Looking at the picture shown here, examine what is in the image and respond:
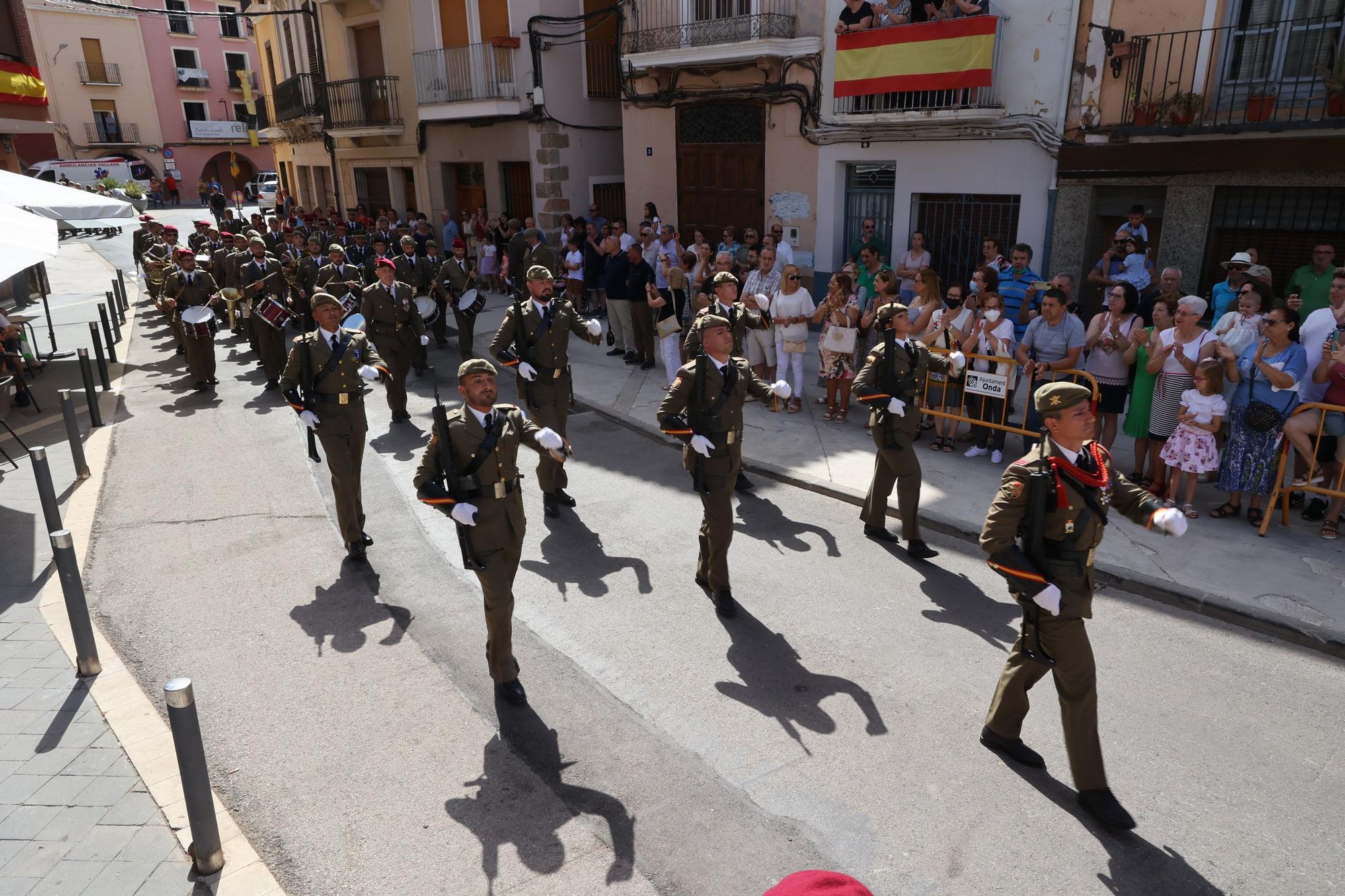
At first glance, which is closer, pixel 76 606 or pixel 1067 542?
pixel 1067 542

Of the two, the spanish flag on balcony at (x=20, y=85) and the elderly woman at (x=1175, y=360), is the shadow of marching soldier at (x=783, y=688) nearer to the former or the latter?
the elderly woman at (x=1175, y=360)

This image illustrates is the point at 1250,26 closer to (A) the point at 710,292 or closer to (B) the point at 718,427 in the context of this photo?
(A) the point at 710,292

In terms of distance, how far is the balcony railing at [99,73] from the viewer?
46656mm

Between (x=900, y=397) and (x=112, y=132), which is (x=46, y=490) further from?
(x=112, y=132)

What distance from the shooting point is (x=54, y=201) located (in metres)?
12.9

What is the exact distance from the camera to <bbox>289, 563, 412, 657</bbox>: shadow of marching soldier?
6262mm

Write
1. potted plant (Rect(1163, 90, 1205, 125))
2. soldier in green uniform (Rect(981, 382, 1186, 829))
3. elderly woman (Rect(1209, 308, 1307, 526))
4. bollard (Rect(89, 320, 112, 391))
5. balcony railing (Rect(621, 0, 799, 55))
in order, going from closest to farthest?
soldier in green uniform (Rect(981, 382, 1186, 829)), elderly woman (Rect(1209, 308, 1307, 526)), potted plant (Rect(1163, 90, 1205, 125)), bollard (Rect(89, 320, 112, 391)), balcony railing (Rect(621, 0, 799, 55))

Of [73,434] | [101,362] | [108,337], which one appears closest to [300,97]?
[108,337]

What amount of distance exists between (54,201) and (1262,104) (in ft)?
50.8

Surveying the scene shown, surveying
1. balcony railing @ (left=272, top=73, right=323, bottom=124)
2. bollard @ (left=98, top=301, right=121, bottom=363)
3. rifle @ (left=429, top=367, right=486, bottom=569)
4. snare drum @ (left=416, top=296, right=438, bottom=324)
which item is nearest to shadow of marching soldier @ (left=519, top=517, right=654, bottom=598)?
rifle @ (left=429, top=367, right=486, bottom=569)

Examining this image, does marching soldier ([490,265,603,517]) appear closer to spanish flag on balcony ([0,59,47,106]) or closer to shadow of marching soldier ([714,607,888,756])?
shadow of marching soldier ([714,607,888,756])

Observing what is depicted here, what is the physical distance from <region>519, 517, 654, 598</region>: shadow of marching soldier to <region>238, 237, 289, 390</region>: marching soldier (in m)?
6.86

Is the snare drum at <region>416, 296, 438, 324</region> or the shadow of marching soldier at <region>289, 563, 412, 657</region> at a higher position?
the snare drum at <region>416, 296, 438, 324</region>

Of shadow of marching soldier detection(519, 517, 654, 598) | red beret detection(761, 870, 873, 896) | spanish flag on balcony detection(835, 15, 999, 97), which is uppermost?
spanish flag on balcony detection(835, 15, 999, 97)
